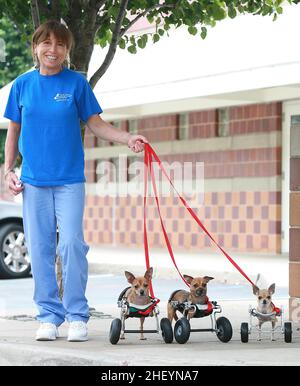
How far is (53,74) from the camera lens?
8.15 metres

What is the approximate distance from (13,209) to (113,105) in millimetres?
4213

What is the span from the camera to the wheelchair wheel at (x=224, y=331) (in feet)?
26.2

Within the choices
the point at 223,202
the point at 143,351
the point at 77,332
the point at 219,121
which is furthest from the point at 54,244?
the point at 219,121

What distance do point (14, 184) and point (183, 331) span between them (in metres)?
1.48

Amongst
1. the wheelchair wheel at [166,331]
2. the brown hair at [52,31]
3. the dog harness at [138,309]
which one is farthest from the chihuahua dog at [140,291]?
the brown hair at [52,31]

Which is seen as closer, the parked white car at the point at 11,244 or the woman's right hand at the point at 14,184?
the woman's right hand at the point at 14,184

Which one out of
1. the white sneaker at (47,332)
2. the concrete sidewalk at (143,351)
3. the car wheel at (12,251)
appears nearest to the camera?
the concrete sidewalk at (143,351)

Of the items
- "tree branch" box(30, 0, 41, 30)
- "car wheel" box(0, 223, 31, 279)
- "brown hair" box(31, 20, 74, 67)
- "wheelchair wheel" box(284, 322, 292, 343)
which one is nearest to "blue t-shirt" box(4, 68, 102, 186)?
"brown hair" box(31, 20, 74, 67)

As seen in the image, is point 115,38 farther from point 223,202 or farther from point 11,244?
point 223,202

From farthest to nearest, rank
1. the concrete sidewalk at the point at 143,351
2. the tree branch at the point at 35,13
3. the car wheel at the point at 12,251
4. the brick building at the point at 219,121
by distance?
the brick building at the point at 219,121
the car wheel at the point at 12,251
the tree branch at the point at 35,13
the concrete sidewalk at the point at 143,351

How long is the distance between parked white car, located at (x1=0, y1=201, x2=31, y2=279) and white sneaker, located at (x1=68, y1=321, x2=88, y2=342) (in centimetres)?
831

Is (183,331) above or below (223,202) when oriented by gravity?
below

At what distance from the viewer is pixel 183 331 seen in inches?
310

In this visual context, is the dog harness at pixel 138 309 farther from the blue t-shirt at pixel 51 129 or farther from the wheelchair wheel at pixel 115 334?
the blue t-shirt at pixel 51 129
